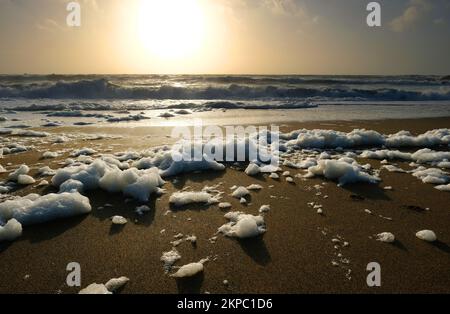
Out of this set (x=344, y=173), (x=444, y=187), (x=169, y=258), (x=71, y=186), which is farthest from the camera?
(x=344, y=173)

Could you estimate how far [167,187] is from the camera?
3895 millimetres

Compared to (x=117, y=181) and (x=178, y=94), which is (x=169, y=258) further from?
(x=178, y=94)

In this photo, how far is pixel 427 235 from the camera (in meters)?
2.69

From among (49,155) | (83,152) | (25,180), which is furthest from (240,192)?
(49,155)

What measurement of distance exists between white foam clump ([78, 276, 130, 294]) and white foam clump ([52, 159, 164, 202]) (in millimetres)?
1347

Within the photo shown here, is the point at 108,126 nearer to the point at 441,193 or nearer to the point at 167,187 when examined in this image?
the point at 167,187

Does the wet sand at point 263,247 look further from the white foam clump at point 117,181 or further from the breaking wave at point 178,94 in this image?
the breaking wave at point 178,94

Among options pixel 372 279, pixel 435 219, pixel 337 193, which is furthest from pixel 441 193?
pixel 372 279

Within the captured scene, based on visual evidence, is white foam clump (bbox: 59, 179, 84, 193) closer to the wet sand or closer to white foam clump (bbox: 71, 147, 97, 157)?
the wet sand

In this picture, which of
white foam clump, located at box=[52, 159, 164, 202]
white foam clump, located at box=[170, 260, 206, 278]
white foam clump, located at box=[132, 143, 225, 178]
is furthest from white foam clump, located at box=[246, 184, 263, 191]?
white foam clump, located at box=[170, 260, 206, 278]

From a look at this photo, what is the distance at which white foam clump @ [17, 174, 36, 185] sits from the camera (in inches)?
159

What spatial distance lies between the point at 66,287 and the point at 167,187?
1.85m

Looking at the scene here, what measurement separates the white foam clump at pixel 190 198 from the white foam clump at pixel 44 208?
0.85m

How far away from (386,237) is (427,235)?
345mm
